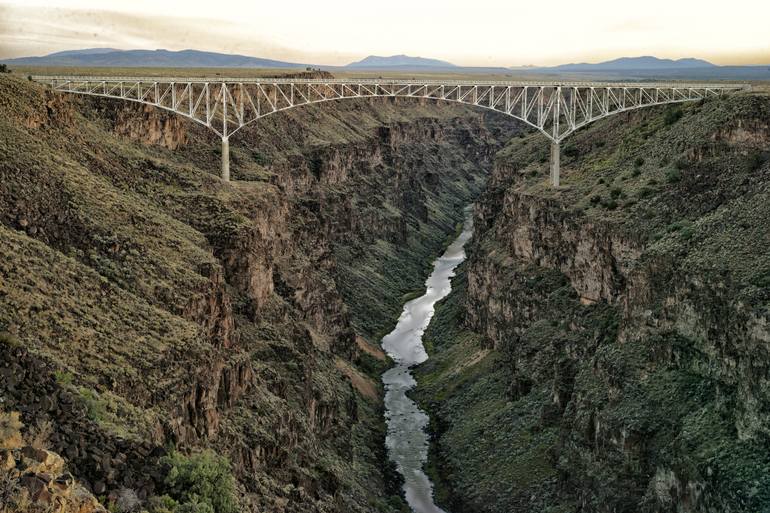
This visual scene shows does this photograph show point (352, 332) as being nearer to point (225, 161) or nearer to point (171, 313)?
point (225, 161)

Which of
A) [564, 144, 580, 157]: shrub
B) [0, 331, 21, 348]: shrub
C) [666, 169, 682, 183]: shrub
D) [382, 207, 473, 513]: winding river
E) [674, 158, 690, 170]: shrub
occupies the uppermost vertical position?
[674, 158, 690, 170]: shrub

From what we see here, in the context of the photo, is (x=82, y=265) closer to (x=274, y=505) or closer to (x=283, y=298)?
(x=274, y=505)

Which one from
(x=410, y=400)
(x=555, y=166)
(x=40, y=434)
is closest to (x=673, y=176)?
(x=555, y=166)

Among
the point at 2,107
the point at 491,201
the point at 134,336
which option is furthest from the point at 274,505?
the point at 491,201

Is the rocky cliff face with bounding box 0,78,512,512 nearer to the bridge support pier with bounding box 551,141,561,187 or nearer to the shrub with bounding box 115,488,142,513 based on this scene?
the shrub with bounding box 115,488,142,513

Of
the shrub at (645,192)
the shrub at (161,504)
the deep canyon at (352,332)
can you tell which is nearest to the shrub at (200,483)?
the deep canyon at (352,332)

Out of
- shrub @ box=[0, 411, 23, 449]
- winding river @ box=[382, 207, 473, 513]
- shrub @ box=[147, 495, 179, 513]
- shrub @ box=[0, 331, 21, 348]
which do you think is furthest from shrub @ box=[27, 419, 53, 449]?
winding river @ box=[382, 207, 473, 513]
